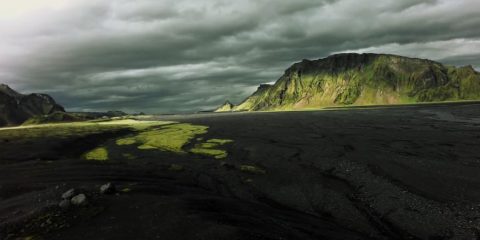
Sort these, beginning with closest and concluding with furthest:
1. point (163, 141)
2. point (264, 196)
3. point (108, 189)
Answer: point (108, 189)
point (264, 196)
point (163, 141)

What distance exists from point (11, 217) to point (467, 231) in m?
35.1

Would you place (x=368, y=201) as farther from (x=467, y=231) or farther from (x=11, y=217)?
(x=11, y=217)

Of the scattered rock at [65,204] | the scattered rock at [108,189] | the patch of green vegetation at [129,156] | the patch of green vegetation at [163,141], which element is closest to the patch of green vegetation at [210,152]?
the patch of green vegetation at [163,141]

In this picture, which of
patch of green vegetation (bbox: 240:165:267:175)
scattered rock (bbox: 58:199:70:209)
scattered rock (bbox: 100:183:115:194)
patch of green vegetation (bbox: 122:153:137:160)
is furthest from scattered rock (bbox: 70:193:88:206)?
patch of green vegetation (bbox: 122:153:137:160)

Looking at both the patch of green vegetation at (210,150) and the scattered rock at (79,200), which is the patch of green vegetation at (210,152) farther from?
the scattered rock at (79,200)

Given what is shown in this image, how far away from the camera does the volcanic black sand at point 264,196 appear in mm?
26672

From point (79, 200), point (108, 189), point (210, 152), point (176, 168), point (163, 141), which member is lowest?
point (210, 152)

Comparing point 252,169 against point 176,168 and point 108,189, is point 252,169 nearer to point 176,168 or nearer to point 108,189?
point 176,168

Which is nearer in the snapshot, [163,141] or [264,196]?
[264,196]

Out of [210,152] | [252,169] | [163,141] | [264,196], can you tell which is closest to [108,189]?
[264,196]

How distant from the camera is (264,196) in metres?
39.5

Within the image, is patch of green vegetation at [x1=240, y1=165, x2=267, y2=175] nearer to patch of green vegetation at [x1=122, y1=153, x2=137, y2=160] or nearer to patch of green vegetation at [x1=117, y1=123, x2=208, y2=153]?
patch of green vegetation at [x1=117, y1=123, x2=208, y2=153]

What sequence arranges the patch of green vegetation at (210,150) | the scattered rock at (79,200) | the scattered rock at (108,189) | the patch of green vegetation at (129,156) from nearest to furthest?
the scattered rock at (79,200) < the scattered rock at (108,189) < the patch of green vegetation at (210,150) < the patch of green vegetation at (129,156)

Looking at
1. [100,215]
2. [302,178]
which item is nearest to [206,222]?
[100,215]
